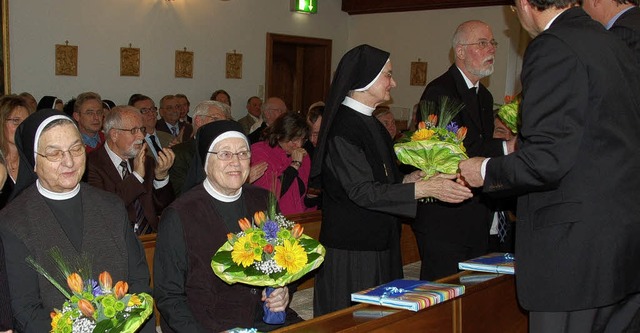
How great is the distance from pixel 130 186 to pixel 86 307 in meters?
2.58

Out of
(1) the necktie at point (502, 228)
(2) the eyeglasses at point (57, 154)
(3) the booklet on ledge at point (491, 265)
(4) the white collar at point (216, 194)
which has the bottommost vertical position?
(1) the necktie at point (502, 228)

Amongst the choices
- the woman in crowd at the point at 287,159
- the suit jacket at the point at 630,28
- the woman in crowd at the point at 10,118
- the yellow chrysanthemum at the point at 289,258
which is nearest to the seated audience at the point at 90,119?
the woman in crowd at the point at 10,118

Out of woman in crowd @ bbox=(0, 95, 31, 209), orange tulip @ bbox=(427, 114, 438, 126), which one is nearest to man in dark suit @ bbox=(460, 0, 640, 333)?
orange tulip @ bbox=(427, 114, 438, 126)

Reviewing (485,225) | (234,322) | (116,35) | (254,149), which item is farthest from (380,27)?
(234,322)

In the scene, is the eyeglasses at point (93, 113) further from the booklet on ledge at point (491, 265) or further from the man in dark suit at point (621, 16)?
the man in dark suit at point (621, 16)

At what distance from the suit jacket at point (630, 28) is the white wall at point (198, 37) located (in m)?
9.17

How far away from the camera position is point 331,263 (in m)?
4.21

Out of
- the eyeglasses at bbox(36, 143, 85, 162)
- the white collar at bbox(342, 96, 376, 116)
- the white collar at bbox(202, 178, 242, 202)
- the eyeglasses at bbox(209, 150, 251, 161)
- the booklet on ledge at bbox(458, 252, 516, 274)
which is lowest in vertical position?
the booklet on ledge at bbox(458, 252, 516, 274)

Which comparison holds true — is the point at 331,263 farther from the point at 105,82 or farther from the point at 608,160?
the point at 105,82

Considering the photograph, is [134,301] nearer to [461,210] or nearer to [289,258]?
[289,258]

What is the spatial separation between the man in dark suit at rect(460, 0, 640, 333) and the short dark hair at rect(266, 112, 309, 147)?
150 inches

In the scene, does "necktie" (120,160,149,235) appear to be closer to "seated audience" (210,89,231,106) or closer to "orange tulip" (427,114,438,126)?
"orange tulip" (427,114,438,126)

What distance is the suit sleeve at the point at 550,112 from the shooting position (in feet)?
9.29

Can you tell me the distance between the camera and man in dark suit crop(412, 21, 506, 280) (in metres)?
4.71
